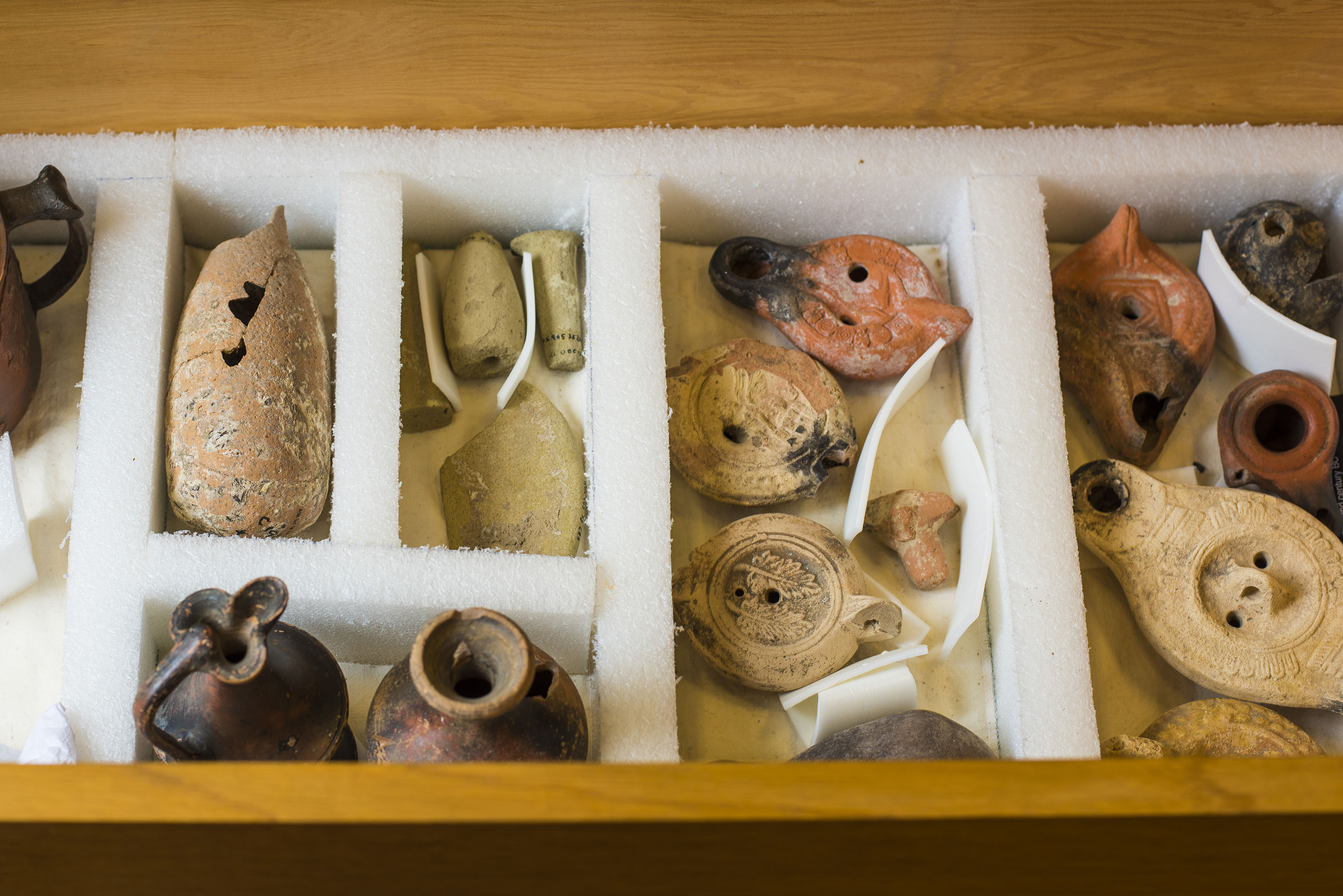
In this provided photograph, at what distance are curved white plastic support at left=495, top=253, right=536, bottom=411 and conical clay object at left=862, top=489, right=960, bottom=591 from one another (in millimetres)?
500

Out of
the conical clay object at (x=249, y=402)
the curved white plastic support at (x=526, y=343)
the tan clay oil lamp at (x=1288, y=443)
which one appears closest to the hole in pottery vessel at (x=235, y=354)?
the conical clay object at (x=249, y=402)

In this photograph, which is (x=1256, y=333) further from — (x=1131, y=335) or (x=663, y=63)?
(x=663, y=63)

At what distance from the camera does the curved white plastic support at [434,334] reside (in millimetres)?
1482

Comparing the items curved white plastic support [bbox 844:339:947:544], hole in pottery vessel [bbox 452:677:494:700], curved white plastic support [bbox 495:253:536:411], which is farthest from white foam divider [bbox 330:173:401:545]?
curved white plastic support [bbox 844:339:947:544]

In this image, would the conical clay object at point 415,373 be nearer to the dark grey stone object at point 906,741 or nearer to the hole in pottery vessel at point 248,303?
the hole in pottery vessel at point 248,303

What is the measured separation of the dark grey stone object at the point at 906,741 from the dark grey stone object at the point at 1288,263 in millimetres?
804

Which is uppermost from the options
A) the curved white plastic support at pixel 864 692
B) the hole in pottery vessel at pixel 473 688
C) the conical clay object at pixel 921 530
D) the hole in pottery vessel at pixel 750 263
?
the hole in pottery vessel at pixel 750 263

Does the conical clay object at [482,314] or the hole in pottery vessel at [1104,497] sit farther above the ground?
the conical clay object at [482,314]

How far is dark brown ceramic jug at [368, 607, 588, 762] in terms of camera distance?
3.40 feet

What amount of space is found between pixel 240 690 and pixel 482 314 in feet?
2.04

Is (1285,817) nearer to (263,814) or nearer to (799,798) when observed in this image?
(799,798)

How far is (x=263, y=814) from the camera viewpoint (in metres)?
0.86

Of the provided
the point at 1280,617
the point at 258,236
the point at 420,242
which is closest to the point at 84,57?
the point at 258,236

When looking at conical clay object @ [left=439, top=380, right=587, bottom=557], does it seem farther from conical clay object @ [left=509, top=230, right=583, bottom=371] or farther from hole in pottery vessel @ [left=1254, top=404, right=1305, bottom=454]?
hole in pottery vessel @ [left=1254, top=404, right=1305, bottom=454]
